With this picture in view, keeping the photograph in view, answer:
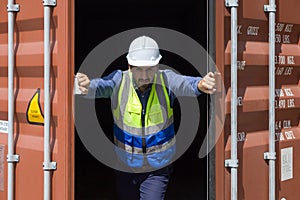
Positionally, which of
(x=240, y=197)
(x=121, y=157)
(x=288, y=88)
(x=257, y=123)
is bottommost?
(x=240, y=197)

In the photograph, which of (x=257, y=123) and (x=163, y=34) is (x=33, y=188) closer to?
(x=257, y=123)

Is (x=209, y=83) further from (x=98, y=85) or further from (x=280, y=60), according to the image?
(x=280, y=60)

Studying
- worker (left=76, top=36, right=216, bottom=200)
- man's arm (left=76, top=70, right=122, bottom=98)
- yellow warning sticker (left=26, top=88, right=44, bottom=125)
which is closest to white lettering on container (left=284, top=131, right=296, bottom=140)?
worker (left=76, top=36, right=216, bottom=200)

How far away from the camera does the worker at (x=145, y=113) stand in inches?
134

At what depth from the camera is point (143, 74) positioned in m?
3.39

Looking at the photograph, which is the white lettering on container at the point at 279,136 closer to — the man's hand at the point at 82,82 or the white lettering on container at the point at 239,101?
the white lettering on container at the point at 239,101

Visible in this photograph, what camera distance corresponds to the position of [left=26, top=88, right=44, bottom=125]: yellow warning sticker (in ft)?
10.8

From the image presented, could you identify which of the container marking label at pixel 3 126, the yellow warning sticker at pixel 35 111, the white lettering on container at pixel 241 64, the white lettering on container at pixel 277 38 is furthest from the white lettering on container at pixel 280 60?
the container marking label at pixel 3 126

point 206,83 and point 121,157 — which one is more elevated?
point 206,83

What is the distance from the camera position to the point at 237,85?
11.5ft

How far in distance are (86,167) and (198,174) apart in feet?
4.96

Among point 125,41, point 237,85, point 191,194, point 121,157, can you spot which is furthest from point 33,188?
point 125,41

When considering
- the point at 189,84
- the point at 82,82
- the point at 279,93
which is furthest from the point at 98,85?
the point at 279,93

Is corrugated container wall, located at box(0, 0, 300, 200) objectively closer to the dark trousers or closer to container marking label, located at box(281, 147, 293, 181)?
container marking label, located at box(281, 147, 293, 181)
